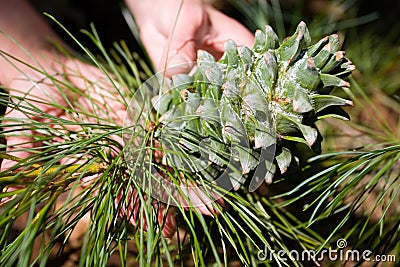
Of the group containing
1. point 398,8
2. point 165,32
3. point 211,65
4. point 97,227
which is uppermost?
point 398,8

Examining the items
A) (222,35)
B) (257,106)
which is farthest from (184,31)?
(257,106)

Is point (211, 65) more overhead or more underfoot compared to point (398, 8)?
more underfoot

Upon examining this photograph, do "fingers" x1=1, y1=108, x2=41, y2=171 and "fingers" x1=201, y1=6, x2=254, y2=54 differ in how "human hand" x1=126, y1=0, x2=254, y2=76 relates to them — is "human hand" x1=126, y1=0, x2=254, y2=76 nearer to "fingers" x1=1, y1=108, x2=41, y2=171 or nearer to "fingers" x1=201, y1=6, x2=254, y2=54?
"fingers" x1=201, y1=6, x2=254, y2=54

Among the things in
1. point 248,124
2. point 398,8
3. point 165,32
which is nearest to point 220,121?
point 248,124

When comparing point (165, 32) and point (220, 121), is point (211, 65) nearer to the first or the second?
point (220, 121)

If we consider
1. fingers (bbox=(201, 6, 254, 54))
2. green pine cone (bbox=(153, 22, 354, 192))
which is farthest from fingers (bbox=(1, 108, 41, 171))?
fingers (bbox=(201, 6, 254, 54))

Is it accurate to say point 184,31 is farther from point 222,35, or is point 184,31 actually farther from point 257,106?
point 257,106

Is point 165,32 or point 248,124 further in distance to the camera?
point 165,32
